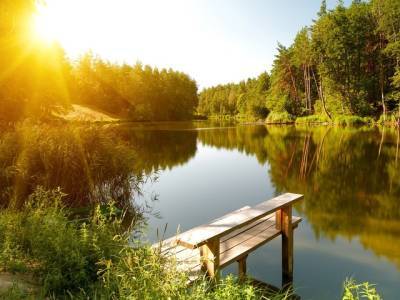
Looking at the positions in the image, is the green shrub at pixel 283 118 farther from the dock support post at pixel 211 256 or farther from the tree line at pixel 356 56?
the dock support post at pixel 211 256

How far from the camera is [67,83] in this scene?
28641 millimetres

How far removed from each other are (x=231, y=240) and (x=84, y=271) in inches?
104

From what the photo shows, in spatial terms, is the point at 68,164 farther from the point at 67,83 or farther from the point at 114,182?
the point at 67,83

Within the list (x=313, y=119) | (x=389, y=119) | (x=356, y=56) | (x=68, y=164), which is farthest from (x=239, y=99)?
(x=68, y=164)

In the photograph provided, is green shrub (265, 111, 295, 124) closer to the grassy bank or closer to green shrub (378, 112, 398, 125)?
green shrub (378, 112, 398, 125)

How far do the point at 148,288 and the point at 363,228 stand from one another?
22.8ft

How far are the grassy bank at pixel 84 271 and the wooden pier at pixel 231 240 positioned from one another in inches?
13.2

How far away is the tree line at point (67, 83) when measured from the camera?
14.3 m

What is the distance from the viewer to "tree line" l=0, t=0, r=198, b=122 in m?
14.3

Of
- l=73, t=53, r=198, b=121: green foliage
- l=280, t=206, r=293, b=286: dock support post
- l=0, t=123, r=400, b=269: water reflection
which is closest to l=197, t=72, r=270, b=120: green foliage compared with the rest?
l=73, t=53, r=198, b=121: green foliage

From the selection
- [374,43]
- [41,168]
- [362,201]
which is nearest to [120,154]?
[41,168]

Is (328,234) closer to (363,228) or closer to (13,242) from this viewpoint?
(363,228)

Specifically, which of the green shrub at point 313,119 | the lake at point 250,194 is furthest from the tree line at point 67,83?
the green shrub at point 313,119

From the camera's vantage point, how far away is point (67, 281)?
388 centimetres
